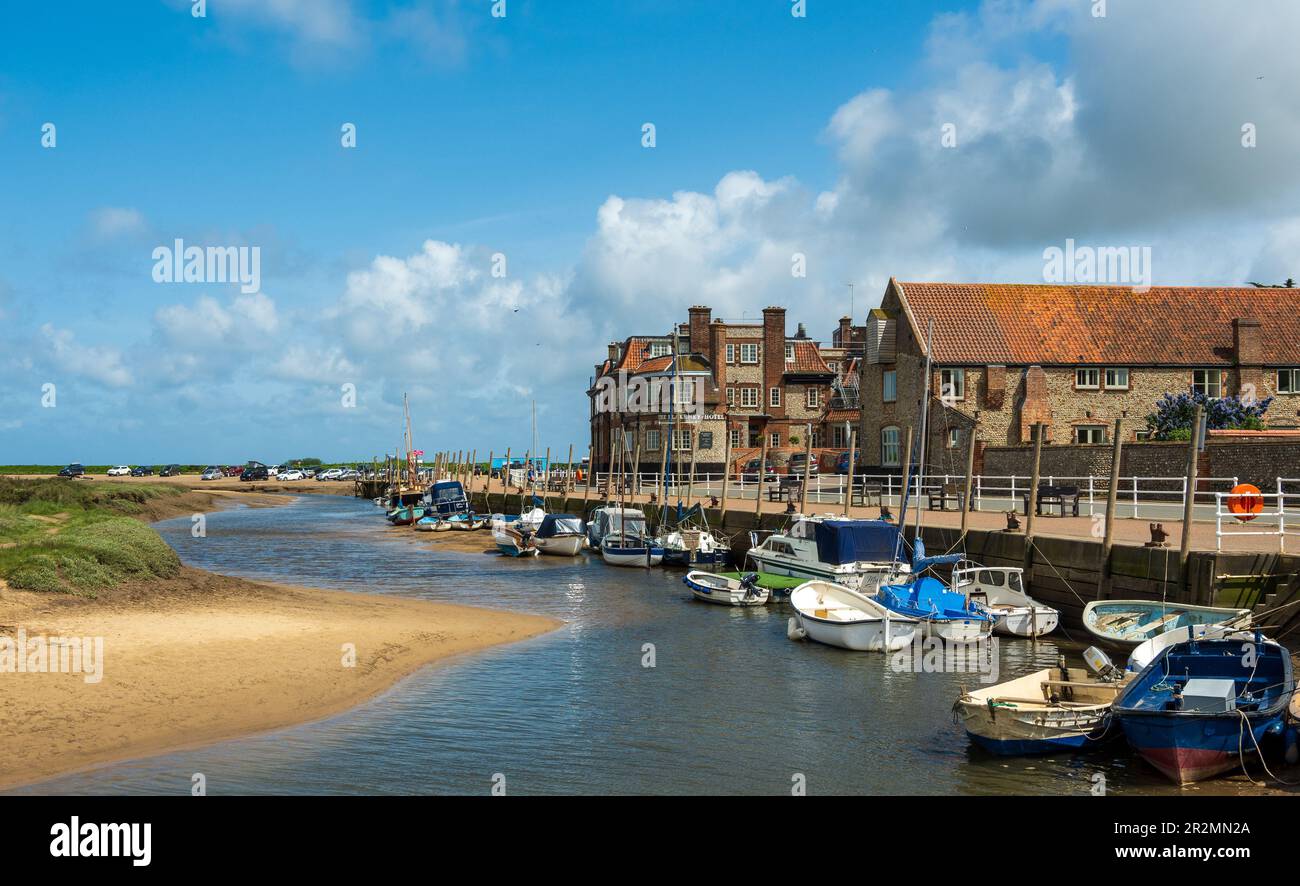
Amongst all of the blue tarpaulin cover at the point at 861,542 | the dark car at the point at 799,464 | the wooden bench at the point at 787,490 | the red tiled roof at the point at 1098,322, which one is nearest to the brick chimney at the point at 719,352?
the dark car at the point at 799,464

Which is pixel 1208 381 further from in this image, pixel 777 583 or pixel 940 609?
pixel 940 609

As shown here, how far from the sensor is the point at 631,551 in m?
42.6

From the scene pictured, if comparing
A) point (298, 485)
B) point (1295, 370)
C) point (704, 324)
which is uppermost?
point (704, 324)

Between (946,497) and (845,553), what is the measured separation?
15494 mm

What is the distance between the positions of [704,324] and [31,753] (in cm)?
6831

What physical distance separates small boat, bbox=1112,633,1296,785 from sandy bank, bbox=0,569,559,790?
39.2ft

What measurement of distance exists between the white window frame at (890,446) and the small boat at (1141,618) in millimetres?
34427

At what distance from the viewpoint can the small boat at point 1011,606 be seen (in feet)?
81.5

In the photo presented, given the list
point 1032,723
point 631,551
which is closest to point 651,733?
point 1032,723

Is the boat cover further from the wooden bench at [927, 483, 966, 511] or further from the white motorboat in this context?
the white motorboat

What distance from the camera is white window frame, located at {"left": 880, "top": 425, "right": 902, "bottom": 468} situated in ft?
187
